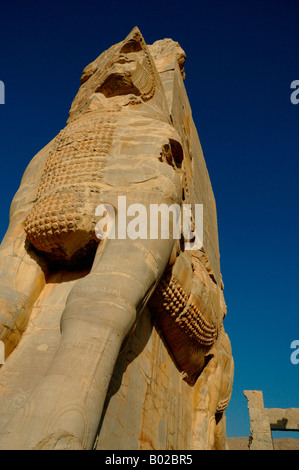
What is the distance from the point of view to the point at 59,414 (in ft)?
5.28

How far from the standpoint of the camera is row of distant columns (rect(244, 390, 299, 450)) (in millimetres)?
14047

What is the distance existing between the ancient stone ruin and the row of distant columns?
11549 millimetres

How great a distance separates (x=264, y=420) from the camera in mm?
14445

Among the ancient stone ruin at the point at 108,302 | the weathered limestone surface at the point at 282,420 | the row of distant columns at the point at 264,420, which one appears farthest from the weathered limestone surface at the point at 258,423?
the ancient stone ruin at the point at 108,302

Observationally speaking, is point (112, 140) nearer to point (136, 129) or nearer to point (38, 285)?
Result: point (136, 129)

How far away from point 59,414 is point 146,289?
0.91 meters

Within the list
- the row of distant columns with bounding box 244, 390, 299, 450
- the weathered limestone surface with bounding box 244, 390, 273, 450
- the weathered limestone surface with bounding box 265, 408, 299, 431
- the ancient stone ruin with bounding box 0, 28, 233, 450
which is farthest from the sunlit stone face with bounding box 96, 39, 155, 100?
the weathered limestone surface with bounding box 265, 408, 299, 431

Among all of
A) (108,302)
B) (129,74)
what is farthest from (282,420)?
(108,302)

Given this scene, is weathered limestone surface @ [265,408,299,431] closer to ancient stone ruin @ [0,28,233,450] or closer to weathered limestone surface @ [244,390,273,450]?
weathered limestone surface @ [244,390,273,450]

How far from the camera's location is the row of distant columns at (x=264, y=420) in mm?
14047

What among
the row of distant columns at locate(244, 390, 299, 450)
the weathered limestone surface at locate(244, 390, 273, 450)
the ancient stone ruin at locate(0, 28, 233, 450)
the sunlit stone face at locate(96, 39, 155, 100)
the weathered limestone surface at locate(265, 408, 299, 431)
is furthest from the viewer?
the weathered limestone surface at locate(265, 408, 299, 431)

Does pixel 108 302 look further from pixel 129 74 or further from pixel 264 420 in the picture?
pixel 264 420

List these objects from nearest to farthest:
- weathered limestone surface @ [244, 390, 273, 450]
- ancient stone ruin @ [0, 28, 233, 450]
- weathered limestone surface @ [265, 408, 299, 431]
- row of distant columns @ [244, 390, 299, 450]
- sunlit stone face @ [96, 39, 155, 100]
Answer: ancient stone ruin @ [0, 28, 233, 450]
sunlit stone face @ [96, 39, 155, 100]
weathered limestone surface @ [244, 390, 273, 450]
row of distant columns @ [244, 390, 299, 450]
weathered limestone surface @ [265, 408, 299, 431]
